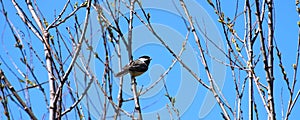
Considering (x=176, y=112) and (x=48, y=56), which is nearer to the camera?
(x=48, y=56)

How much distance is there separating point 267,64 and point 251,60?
0.25 meters

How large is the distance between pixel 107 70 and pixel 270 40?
1.01 metres

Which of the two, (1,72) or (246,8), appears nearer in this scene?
(1,72)

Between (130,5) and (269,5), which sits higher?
(130,5)

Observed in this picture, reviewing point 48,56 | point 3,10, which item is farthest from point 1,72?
point 3,10

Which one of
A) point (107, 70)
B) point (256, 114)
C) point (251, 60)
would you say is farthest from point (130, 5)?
point (256, 114)

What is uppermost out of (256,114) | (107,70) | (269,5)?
(269,5)

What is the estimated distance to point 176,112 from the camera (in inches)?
135

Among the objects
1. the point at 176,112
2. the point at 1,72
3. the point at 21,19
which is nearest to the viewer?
the point at 1,72

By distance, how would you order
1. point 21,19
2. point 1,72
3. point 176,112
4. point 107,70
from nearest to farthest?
point 1,72 → point 107,70 → point 21,19 → point 176,112

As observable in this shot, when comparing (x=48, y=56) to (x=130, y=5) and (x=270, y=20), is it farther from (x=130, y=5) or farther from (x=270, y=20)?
(x=270, y=20)

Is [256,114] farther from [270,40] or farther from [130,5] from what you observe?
[130,5]

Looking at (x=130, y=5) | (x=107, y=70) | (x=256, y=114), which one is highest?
(x=130, y=5)

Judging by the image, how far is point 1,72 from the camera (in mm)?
2777
